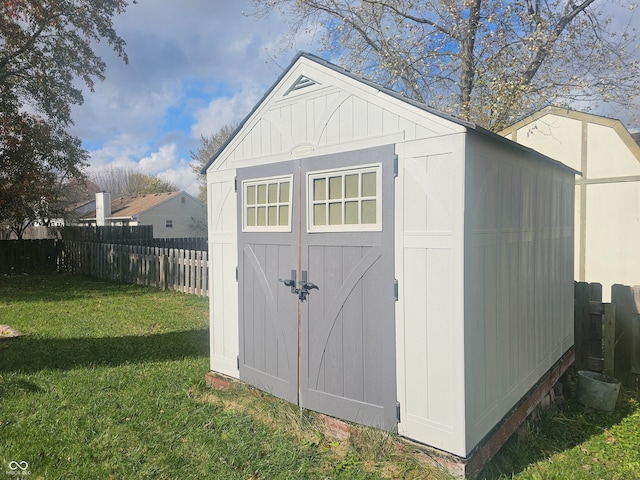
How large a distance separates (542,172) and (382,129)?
7.48 feet

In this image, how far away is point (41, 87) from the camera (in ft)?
58.1

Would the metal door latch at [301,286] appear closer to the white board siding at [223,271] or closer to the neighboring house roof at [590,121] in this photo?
the white board siding at [223,271]

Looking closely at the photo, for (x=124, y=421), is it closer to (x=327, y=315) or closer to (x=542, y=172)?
(x=327, y=315)

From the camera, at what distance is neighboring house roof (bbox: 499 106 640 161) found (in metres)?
9.31

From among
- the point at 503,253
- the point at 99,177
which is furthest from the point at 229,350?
the point at 99,177

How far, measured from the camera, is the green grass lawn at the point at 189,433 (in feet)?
11.3

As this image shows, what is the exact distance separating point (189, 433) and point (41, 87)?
18824 millimetres

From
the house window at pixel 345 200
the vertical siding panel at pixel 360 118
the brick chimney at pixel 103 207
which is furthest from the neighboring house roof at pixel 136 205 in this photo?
the vertical siding panel at pixel 360 118

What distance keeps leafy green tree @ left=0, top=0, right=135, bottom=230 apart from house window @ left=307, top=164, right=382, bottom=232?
55.3 ft

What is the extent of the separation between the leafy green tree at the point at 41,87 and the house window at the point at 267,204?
1594 centimetres

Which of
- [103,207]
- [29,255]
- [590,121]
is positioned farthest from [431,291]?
[103,207]

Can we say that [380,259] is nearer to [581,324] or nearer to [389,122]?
[389,122]

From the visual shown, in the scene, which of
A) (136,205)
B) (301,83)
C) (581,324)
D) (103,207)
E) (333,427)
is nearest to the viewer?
(333,427)

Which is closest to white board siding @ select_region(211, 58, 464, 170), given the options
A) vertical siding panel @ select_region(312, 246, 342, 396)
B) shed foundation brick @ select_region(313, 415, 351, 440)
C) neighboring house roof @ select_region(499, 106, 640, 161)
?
vertical siding panel @ select_region(312, 246, 342, 396)
